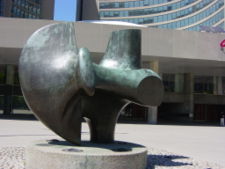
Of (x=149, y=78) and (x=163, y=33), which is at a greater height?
(x=163, y=33)

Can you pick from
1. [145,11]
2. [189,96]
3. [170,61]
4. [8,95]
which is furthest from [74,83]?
[145,11]

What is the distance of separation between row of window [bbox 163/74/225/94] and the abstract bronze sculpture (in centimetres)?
2858

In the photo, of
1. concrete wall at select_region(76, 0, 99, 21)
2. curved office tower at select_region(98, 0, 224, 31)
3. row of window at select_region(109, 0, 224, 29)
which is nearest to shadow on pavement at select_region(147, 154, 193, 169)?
row of window at select_region(109, 0, 224, 29)

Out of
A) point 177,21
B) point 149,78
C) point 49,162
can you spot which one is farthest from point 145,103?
point 177,21

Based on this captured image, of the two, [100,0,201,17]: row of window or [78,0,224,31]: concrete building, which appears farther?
[100,0,201,17]: row of window

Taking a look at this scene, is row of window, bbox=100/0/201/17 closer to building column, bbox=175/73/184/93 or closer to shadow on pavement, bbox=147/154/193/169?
building column, bbox=175/73/184/93

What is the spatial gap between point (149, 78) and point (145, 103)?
0.60 meters

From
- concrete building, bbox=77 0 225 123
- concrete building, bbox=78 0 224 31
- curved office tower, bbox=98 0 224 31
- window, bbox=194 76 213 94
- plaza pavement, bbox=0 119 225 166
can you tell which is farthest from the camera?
concrete building, bbox=78 0 224 31

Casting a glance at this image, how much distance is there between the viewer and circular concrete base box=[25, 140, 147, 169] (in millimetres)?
6699

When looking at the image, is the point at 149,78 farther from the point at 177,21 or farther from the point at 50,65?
the point at 177,21

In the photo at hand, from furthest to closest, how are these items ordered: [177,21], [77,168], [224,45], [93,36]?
[177,21]
[224,45]
[93,36]
[77,168]

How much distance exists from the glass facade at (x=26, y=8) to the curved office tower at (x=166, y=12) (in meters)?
17.9

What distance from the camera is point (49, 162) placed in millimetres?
6820

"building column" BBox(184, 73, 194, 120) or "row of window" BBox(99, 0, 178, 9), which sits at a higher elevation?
"row of window" BBox(99, 0, 178, 9)
